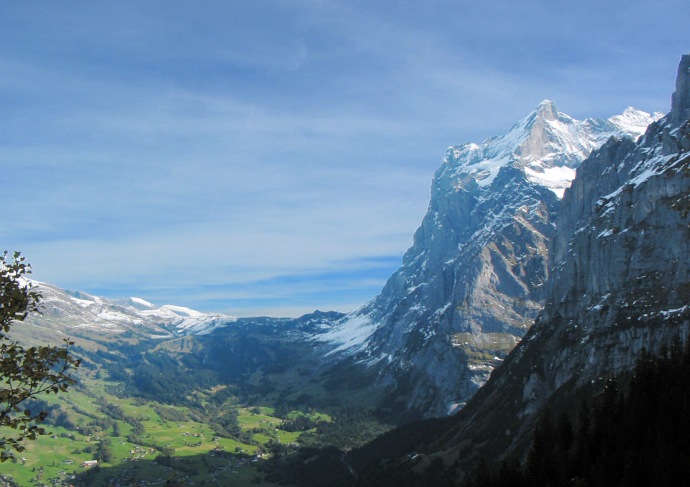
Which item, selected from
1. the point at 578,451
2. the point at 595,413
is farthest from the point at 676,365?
the point at 578,451

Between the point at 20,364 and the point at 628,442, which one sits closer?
the point at 20,364

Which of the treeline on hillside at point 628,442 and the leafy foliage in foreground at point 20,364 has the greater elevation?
the leafy foliage in foreground at point 20,364

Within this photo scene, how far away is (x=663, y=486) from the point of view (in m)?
89.8

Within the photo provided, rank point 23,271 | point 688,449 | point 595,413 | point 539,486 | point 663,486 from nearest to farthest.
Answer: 1. point 23,271
2. point 663,486
3. point 688,449
4. point 539,486
5. point 595,413

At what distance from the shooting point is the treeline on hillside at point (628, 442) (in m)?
97.8

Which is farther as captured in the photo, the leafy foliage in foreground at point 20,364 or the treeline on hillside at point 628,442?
the treeline on hillside at point 628,442

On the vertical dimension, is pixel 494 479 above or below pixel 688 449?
below

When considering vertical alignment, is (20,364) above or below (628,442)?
above

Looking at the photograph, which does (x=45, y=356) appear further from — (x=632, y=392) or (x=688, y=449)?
(x=632, y=392)

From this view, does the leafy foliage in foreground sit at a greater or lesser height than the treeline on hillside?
greater

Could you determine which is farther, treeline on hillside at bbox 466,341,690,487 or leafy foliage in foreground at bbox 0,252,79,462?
treeline on hillside at bbox 466,341,690,487

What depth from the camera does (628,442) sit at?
11050 centimetres

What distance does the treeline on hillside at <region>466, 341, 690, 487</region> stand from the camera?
9781 cm

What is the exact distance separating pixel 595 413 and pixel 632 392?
9.72 meters
